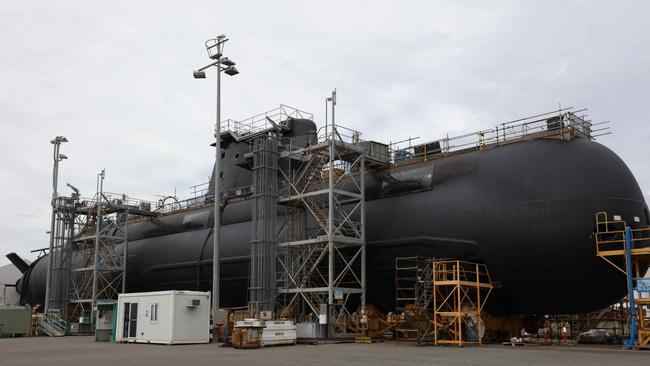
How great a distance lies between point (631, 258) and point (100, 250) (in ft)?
124

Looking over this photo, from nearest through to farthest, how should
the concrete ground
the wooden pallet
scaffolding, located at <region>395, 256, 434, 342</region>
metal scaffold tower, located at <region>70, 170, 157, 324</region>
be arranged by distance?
the concrete ground, scaffolding, located at <region>395, 256, 434, 342</region>, the wooden pallet, metal scaffold tower, located at <region>70, 170, 157, 324</region>

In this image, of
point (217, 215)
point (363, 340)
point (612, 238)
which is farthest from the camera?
point (217, 215)

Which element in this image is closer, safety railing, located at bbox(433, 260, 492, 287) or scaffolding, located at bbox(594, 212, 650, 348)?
scaffolding, located at bbox(594, 212, 650, 348)

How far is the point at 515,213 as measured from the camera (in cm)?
2589

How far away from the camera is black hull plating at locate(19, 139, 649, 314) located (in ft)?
81.6

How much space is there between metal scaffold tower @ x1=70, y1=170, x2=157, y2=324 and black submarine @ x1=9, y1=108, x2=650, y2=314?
22525 millimetres

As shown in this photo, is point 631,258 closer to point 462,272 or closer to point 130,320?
point 462,272

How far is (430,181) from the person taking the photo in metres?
29.8

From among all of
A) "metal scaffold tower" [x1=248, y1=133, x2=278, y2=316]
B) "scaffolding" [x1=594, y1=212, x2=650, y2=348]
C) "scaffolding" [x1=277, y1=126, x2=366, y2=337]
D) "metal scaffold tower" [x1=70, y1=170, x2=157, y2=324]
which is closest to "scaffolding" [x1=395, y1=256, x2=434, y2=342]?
"scaffolding" [x1=277, y1=126, x2=366, y2=337]

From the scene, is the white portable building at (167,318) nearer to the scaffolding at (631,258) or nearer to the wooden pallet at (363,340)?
the wooden pallet at (363,340)

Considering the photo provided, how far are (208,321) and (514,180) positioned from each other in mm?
15448

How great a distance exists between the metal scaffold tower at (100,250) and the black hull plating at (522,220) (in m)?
23.2

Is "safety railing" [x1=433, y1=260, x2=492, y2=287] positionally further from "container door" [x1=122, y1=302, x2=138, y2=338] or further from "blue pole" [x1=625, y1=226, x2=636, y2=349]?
"container door" [x1=122, y1=302, x2=138, y2=338]

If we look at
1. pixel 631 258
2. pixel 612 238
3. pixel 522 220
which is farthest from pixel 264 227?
pixel 631 258
